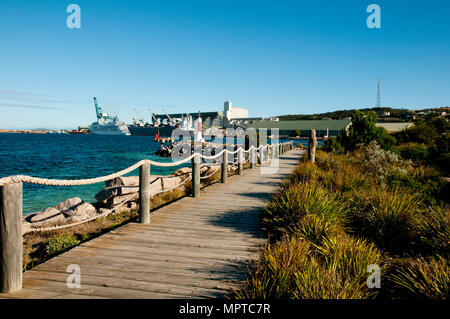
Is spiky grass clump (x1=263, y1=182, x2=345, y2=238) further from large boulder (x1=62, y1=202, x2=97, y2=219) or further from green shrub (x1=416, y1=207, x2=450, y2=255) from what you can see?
large boulder (x1=62, y1=202, x2=97, y2=219)

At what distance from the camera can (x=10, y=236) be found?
9.95 feet

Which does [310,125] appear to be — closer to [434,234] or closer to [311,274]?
[434,234]

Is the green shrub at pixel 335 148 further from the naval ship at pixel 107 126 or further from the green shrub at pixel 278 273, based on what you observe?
the naval ship at pixel 107 126

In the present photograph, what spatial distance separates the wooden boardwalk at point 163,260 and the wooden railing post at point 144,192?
215 millimetres

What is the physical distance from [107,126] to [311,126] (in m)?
142

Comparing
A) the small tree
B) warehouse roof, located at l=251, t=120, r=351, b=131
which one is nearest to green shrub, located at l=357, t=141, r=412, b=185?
the small tree

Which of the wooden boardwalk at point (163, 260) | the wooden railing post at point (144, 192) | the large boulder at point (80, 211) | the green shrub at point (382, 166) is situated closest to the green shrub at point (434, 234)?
the wooden boardwalk at point (163, 260)

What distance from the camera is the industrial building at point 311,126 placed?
7775 centimetres

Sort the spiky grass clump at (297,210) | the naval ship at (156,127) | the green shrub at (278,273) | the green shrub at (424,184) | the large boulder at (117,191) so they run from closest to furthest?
the green shrub at (278,273), the spiky grass clump at (297,210), the green shrub at (424,184), the large boulder at (117,191), the naval ship at (156,127)

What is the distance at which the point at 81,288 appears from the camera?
10.7 ft

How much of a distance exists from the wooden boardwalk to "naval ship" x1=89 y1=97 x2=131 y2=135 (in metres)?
186

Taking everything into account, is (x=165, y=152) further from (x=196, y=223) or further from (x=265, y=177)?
(x=196, y=223)

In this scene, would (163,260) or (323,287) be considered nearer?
(323,287)

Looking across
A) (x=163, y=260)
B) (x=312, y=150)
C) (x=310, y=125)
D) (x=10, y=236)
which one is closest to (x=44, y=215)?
(x=163, y=260)
